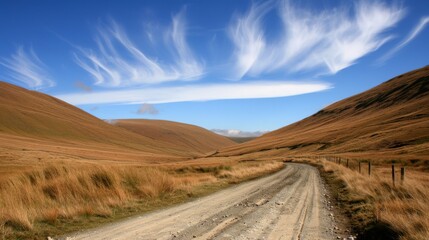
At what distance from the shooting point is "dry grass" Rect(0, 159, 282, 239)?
1002 cm

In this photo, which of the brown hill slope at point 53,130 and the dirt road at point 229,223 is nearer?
the dirt road at point 229,223

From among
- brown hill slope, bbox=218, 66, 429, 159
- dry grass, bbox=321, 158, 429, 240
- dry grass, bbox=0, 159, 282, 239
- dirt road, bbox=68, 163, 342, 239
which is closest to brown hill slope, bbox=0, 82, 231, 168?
brown hill slope, bbox=218, 66, 429, 159

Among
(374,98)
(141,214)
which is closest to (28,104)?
(374,98)

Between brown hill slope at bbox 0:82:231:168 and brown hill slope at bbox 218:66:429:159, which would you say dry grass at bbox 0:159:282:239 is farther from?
brown hill slope at bbox 0:82:231:168

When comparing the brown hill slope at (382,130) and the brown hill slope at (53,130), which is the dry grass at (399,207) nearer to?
the brown hill slope at (382,130)

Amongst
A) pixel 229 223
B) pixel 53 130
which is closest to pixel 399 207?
pixel 229 223

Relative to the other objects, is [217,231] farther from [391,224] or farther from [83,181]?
[83,181]

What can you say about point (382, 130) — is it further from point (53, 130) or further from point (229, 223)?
point (53, 130)

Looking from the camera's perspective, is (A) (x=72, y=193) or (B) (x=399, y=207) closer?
(B) (x=399, y=207)

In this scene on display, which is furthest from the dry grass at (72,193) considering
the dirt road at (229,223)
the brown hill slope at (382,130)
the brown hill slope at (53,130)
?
the brown hill slope at (53,130)

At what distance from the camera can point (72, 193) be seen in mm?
13523

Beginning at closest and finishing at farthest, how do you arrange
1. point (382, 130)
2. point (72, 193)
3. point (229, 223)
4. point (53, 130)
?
point (229, 223), point (72, 193), point (382, 130), point (53, 130)

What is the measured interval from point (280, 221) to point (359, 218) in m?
2.73

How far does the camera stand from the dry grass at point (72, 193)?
10.0 metres
